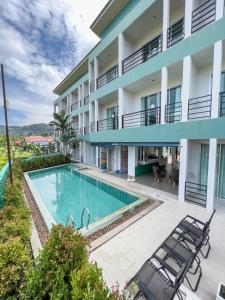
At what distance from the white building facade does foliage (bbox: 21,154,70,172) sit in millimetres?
7426

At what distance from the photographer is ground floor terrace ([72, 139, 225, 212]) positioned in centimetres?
874

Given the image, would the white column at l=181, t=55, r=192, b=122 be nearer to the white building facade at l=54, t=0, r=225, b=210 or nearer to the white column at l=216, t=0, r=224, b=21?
the white building facade at l=54, t=0, r=225, b=210

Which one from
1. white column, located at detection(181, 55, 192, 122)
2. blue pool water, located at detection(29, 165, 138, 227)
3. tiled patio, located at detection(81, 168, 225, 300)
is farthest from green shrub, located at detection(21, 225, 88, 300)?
→ white column, located at detection(181, 55, 192, 122)

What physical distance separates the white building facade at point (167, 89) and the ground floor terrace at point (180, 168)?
6 cm

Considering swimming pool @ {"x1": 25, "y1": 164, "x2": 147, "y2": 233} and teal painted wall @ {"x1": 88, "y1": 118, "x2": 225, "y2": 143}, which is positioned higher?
teal painted wall @ {"x1": 88, "y1": 118, "x2": 225, "y2": 143}

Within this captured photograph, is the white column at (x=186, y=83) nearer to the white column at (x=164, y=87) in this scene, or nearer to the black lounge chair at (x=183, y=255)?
the white column at (x=164, y=87)

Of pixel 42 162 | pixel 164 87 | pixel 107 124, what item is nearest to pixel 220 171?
pixel 164 87

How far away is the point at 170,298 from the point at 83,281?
1850 millimetres

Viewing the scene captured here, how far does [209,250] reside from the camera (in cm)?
528

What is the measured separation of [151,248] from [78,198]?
7.58 m

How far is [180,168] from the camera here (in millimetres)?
9562

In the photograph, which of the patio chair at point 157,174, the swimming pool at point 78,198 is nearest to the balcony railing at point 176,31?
the patio chair at point 157,174

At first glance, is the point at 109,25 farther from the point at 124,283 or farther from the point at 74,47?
the point at 124,283

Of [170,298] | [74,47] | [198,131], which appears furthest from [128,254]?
[74,47]
